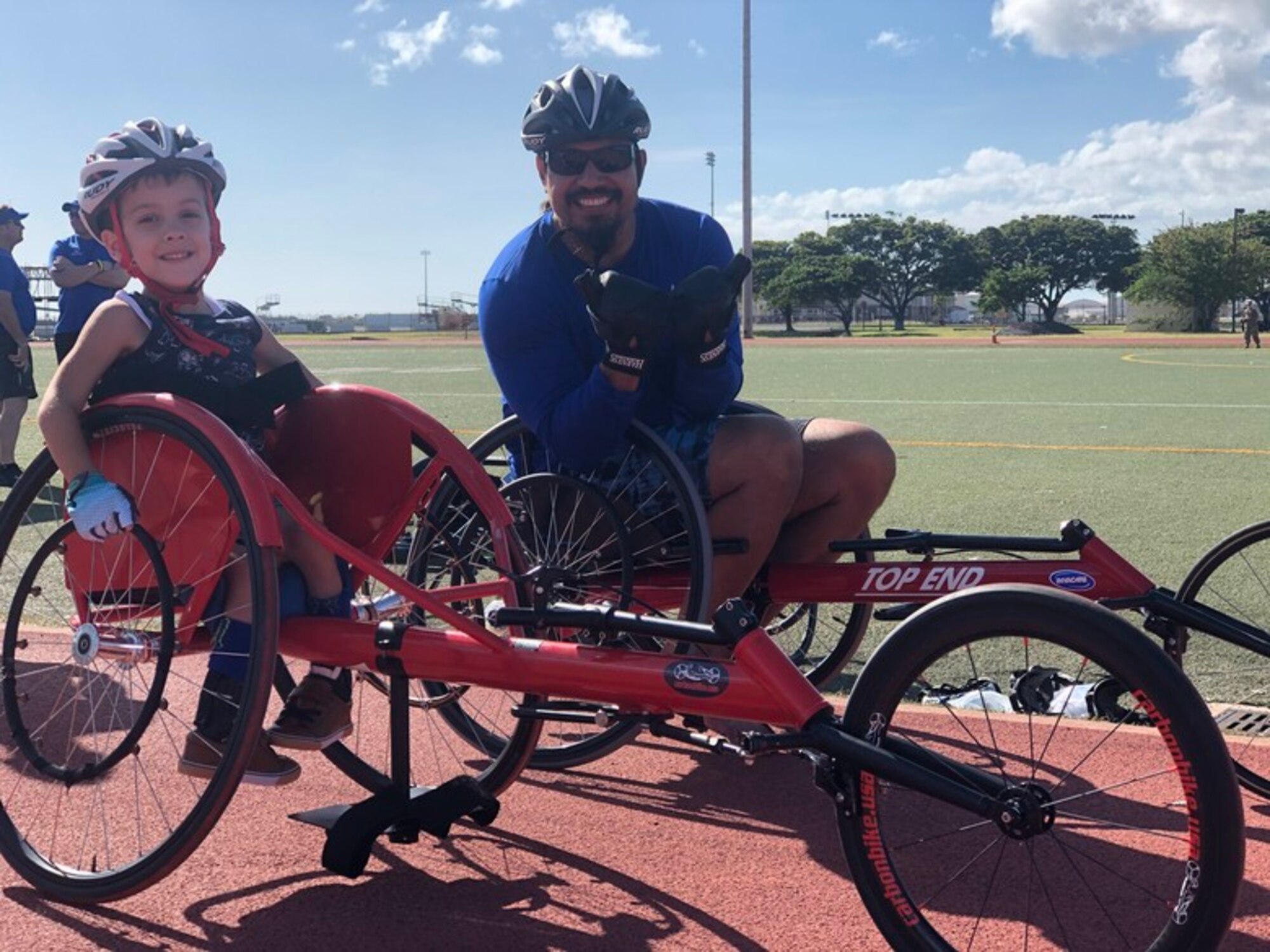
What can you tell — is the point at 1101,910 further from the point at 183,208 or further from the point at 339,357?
the point at 339,357

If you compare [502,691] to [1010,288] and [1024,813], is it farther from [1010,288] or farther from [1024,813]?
[1010,288]

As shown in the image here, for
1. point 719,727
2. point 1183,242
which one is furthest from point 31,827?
point 1183,242

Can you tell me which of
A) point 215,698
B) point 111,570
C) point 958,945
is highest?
point 111,570

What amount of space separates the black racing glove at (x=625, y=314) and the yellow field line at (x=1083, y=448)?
310 inches

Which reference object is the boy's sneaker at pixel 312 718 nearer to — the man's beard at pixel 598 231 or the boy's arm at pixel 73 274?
the man's beard at pixel 598 231

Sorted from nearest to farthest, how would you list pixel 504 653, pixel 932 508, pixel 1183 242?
pixel 504 653, pixel 932 508, pixel 1183 242

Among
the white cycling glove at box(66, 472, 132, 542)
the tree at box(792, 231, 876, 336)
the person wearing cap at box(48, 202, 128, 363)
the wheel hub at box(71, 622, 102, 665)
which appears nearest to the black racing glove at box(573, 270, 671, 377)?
the white cycling glove at box(66, 472, 132, 542)

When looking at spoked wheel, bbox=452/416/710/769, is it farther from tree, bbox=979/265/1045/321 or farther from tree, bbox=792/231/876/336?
tree, bbox=979/265/1045/321

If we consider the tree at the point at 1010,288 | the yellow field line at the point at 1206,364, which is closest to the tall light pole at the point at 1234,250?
the tree at the point at 1010,288

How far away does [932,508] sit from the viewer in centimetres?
780

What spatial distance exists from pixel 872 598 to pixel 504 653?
126 centimetres

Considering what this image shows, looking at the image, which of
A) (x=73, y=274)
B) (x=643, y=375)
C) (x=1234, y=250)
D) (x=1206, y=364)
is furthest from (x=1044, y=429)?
(x=1234, y=250)

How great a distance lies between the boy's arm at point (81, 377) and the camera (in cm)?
286

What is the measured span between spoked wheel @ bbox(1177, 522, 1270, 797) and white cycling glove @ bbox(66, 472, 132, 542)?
2.39 metres
